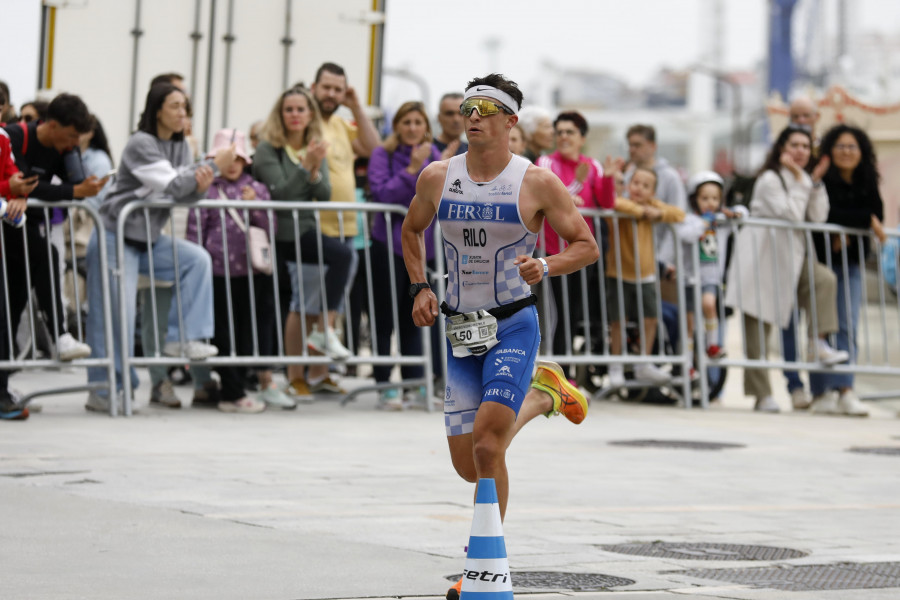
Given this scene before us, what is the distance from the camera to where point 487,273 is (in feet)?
19.0

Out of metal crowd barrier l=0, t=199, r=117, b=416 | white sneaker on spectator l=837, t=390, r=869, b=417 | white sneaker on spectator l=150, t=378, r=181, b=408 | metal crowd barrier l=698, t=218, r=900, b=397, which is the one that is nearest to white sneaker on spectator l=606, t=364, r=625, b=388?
metal crowd barrier l=698, t=218, r=900, b=397

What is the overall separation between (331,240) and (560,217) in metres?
5.92

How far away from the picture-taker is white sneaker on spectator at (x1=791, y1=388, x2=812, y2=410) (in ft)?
45.7

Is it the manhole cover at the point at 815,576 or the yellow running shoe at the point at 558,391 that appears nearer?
the manhole cover at the point at 815,576

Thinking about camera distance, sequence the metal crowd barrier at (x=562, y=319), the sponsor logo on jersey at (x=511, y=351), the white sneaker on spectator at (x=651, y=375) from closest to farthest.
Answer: the sponsor logo on jersey at (x=511, y=351)
the metal crowd barrier at (x=562, y=319)
the white sneaker on spectator at (x=651, y=375)

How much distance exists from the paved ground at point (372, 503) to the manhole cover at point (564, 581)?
8 cm

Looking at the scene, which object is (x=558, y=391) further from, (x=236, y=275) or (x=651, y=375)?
(x=651, y=375)

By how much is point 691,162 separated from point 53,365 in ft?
399

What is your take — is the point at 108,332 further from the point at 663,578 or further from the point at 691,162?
the point at 691,162

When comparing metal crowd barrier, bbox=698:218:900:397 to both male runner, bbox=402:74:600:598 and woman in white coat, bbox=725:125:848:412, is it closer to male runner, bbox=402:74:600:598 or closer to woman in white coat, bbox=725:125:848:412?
woman in white coat, bbox=725:125:848:412

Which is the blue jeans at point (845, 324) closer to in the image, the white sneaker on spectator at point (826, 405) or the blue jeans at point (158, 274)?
the white sneaker on spectator at point (826, 405)

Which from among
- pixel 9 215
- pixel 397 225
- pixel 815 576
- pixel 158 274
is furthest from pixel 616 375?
pixel 815 576

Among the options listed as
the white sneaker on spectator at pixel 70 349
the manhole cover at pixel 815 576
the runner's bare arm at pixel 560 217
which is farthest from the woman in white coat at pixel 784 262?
the runner's bare arm at pixel 560 217

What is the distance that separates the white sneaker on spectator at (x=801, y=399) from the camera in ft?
45.7
